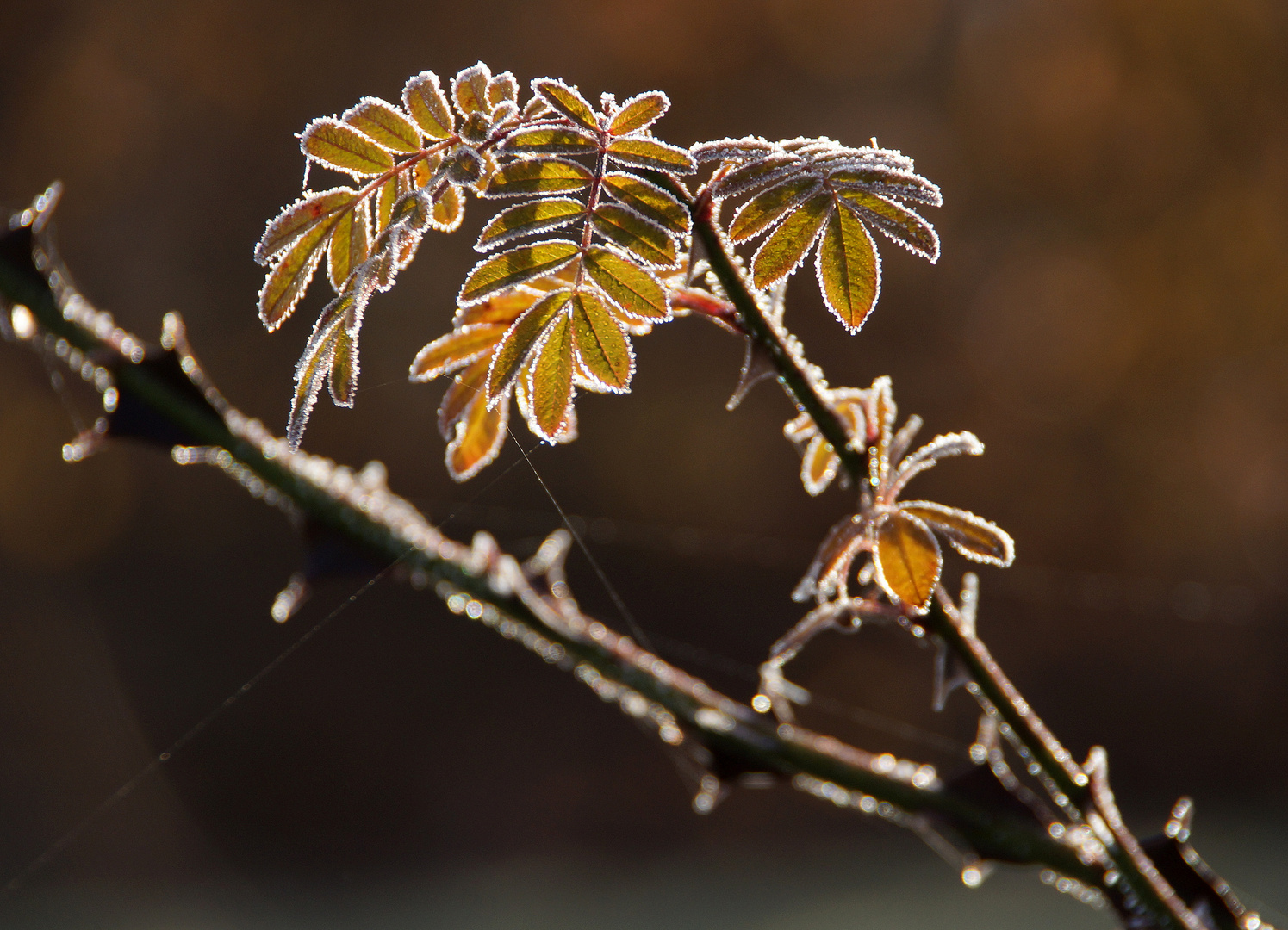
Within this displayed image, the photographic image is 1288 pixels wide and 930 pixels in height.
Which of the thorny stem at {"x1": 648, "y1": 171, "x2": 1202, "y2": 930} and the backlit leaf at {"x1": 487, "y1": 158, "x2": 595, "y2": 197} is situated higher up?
the backlit leaf at {"x1": 487, "y1": 158, "x2": 595, "y2": 197}

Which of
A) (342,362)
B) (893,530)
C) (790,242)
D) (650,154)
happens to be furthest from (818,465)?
(342,362)

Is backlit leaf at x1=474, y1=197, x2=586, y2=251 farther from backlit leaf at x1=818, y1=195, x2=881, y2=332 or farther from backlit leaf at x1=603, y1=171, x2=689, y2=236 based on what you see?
backlit leaf at x1=818, y1=195, x2=881, y2=332

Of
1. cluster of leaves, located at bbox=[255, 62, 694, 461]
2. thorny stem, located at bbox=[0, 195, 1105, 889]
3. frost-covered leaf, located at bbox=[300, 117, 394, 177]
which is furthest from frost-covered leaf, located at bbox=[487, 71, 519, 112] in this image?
thorny stem, located at bbox=[0, 195, 1105, 889]

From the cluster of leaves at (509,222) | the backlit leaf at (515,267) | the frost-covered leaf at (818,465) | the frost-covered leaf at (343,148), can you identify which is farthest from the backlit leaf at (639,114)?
the frost-covered leaf at (818,465)

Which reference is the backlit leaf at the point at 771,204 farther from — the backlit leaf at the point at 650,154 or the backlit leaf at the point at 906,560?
the backlit leaf at the point at 906,560

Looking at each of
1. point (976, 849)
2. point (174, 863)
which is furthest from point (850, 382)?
point (174, 863)

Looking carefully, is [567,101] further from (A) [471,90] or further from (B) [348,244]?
(B) [348,244]
